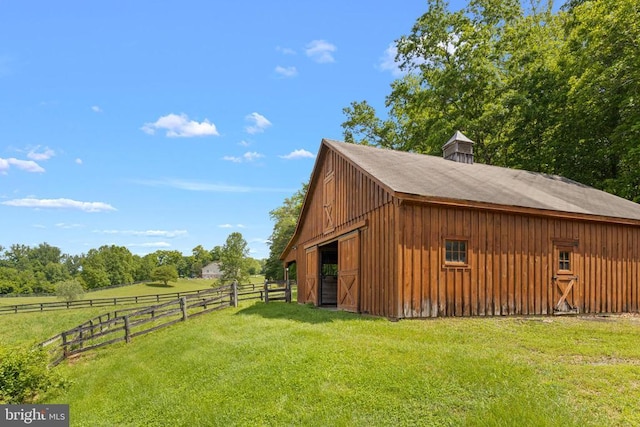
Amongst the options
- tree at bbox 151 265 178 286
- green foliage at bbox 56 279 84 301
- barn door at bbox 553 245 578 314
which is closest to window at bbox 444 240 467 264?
barn door at bbox 553 245 578 314

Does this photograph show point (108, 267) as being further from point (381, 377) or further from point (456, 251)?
point (381, 377)

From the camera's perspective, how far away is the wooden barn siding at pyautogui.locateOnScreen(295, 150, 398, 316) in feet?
34.3

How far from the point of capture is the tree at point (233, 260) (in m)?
57.8

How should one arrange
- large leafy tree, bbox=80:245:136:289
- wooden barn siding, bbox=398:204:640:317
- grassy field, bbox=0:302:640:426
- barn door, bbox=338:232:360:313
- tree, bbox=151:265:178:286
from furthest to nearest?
large leafy tree, bbox=80:245:136:289
tree, bbox=151:265:178:286
barn door, bbox=338:232:360:313
wooden barn siding, bbox=398:204:640:317
grassy field, bbox=0:302:640:426

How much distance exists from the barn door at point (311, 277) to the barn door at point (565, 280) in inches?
328

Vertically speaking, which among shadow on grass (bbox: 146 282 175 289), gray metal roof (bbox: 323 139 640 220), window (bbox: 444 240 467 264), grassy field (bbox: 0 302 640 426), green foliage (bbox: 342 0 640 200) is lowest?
shadow on grass (bbox: 146 282 175 289)

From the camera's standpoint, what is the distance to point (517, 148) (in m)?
25.1

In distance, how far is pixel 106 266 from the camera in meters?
88.6

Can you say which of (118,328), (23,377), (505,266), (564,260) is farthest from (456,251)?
(118,328)

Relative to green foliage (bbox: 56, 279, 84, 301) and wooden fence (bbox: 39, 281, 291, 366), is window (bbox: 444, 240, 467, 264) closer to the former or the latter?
wooden fence (bbox: 39, 281, 291, 366)

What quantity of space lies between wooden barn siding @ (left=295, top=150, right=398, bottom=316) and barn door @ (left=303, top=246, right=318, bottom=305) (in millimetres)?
1469

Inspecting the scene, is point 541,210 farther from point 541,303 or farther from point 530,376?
point 530,376

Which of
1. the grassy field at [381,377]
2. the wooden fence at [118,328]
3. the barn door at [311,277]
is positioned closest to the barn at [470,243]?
the grassy field at [381,377]

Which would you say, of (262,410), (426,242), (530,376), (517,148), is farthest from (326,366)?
(517,148)
